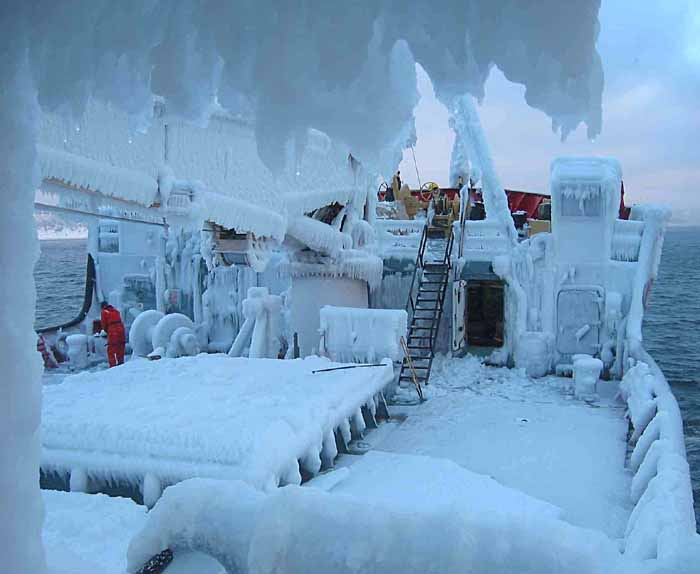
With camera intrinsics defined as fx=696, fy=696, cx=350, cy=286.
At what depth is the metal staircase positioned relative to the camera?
10.8 metres

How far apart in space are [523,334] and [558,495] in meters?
Result: 4.75

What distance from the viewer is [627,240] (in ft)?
37.8

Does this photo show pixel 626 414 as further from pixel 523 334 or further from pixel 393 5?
pixel 393 5

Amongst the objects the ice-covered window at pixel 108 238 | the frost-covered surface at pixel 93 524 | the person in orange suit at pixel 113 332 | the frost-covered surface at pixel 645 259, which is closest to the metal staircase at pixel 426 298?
the frost-covered surface at pixel 645 259

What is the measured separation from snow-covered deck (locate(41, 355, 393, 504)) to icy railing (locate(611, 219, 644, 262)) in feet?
18.2

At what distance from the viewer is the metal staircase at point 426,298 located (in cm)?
1081

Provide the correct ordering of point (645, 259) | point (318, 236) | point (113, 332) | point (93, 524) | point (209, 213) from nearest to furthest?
point (93, 524) → point (209, 213) → point (318, 236) → point (645, 259) → point (113, 332)

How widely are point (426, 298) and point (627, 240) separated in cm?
345

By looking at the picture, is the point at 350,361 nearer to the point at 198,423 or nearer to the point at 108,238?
the point at 198,423

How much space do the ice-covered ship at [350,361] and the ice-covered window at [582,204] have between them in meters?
0.03

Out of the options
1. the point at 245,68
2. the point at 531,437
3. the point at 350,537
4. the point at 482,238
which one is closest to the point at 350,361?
the point at 531,437

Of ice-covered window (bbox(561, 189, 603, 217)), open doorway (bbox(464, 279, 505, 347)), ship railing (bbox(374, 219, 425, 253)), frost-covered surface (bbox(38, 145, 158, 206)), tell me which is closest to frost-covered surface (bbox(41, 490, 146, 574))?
frost-covered surface (bbox(38, 145, 158, 206))

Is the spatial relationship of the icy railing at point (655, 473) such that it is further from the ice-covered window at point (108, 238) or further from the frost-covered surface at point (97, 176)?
the ice-covered window at point (108, 238)

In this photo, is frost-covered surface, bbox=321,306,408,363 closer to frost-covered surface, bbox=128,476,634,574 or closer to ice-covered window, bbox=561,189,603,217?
ice-covered window, bbox=561,189,603,217
